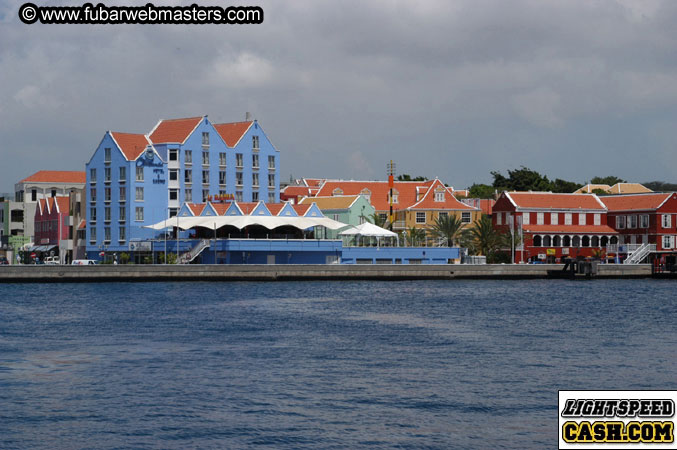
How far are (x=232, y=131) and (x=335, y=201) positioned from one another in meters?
18.0

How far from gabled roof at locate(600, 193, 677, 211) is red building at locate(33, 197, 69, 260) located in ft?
263

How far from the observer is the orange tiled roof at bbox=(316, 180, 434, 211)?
147625 mm

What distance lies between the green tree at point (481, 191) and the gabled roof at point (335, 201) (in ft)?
156

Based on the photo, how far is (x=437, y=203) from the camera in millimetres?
143375

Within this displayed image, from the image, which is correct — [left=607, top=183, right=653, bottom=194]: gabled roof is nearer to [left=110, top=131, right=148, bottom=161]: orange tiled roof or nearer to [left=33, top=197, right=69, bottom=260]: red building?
[left=110, top=131, right=148, bottom=161]: orange tiled roof

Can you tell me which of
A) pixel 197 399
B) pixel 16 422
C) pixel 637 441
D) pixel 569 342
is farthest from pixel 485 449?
pixel 569 342

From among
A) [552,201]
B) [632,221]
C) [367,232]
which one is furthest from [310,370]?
[632,221]

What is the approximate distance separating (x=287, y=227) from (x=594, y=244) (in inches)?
1809

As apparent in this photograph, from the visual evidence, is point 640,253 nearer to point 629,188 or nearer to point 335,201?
point 335,201

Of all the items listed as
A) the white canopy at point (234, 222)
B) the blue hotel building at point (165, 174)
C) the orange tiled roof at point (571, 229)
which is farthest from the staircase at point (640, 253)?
the blue hotel building at point (165, 174)

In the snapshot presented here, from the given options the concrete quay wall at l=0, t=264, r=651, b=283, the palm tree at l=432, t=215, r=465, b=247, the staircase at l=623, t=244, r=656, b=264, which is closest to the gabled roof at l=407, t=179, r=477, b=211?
the palm tree at l=432, t=215, r=465, b=247

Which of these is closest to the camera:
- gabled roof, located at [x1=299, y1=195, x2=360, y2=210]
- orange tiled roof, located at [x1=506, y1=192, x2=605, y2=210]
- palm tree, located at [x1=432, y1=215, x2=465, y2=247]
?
palm tree, located at [x1=432, y1=215, x2=465, y2=247]

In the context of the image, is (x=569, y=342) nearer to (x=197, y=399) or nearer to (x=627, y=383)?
(x=627, y=383)

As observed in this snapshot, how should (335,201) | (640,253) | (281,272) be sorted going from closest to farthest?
(281,272) < (640,253) < (335,201)
